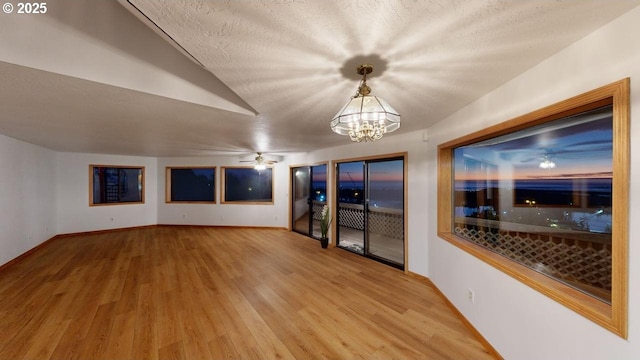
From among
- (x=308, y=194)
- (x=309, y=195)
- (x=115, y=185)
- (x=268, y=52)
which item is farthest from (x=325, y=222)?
(x=115, y=185)

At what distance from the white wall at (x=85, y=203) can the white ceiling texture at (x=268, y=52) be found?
4069 millimetres

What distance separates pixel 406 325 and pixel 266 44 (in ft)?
9.03

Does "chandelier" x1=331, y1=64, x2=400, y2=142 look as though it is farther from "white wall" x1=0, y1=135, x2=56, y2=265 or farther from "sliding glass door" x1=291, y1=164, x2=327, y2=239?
"white wall" x1=0, y1=135, x2=56, y2=265

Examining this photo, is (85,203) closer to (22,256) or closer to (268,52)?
(22,256)

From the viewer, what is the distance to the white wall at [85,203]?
5.48 metres

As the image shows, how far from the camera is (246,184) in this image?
6867 mm

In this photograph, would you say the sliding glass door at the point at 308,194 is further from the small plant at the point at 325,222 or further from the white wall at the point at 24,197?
the white wall at the point at 24,197

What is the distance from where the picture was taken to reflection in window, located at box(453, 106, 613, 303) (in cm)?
136

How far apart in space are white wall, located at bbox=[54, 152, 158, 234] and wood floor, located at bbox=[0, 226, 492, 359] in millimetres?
1913

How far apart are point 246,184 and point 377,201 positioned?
4365 millimetres

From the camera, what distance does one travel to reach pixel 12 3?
4.27ft

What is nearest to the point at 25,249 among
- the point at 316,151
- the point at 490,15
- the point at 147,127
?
the point at 147,127

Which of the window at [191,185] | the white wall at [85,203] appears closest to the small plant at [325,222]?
the window at [191,185]

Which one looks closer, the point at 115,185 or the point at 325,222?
the point at 325,222
